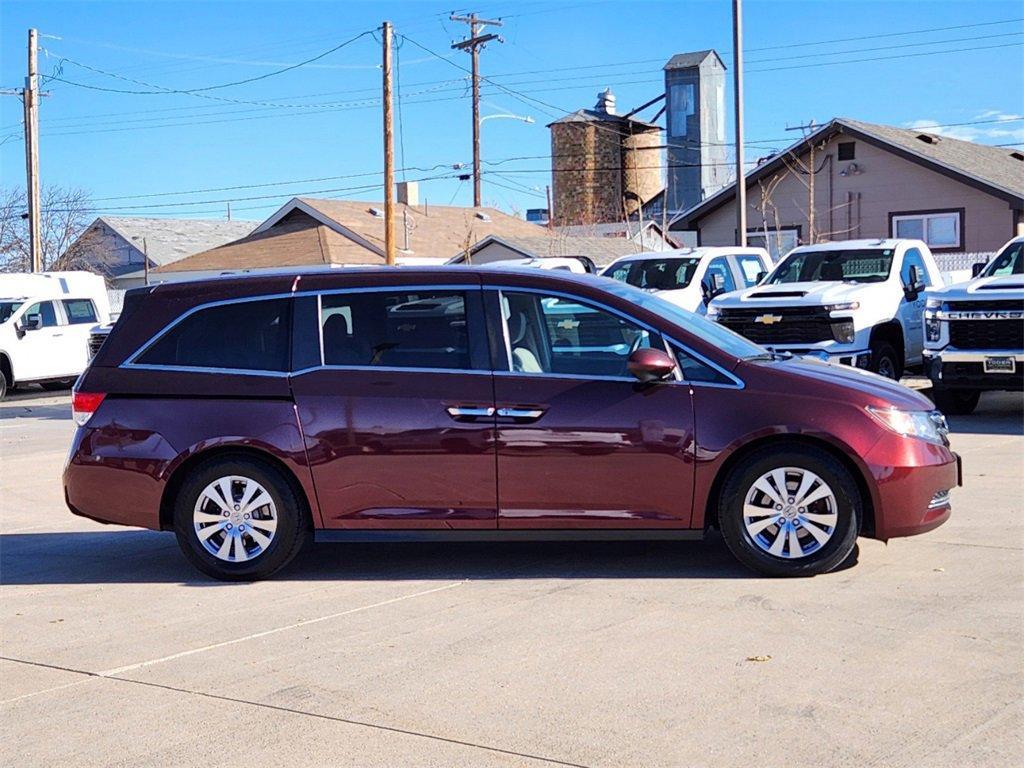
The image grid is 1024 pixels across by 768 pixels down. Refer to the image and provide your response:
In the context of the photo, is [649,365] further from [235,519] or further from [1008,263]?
[1008,263]

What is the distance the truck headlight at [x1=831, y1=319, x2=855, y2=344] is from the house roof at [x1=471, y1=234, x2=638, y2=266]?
24169mm

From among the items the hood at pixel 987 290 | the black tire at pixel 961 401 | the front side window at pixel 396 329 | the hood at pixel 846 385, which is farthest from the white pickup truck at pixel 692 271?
the front side window at pixel 396 329

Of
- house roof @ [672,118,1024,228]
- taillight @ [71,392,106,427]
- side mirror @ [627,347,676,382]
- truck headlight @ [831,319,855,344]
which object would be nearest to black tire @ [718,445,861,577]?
side mirror @ [627,347,676,382]

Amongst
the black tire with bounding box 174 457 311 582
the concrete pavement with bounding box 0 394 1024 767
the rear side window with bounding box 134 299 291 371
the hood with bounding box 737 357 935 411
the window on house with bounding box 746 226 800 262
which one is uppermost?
the window on house with bounding box 746 226 800 262

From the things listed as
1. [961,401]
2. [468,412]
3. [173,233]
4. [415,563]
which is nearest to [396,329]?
[468,412]

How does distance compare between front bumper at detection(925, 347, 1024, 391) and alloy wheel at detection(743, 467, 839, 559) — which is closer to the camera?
alloy wheel at detection(743, 467, 839, 559)

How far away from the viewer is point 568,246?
144 ft

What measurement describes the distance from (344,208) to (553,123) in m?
17.9

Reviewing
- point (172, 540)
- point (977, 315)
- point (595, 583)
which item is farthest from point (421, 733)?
point (977, 315)

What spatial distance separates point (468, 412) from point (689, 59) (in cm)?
6340

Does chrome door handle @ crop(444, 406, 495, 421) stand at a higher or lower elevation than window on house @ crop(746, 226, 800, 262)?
lower

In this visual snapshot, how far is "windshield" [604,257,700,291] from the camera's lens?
20672mm

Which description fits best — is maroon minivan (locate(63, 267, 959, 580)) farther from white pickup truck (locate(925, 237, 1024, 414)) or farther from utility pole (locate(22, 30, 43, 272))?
utility pole (locate(22, 30, 43, 272))

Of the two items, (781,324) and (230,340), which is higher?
(781,324)
